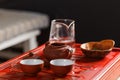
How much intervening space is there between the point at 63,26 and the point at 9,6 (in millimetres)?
1635

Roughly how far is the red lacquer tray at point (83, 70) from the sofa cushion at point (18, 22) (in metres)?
Answer: 0.94

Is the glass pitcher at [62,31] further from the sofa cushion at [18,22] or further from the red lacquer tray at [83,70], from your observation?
the sofa cushion at [18,22]

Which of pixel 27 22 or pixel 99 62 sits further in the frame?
pixel 27 22

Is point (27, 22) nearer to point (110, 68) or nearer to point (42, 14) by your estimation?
point (42, 14)

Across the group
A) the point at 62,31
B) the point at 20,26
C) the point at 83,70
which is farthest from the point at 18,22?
the point at 83,70

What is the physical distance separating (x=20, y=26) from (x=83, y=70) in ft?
4.12

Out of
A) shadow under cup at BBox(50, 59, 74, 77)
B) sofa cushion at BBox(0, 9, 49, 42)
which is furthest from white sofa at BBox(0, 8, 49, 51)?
shadow under cup at BBox(50, 59, 74, 77)

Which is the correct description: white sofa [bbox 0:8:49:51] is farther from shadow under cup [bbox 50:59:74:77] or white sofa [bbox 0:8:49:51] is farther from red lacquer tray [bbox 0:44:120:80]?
shadow under cup [bbox 50:59:74:77]

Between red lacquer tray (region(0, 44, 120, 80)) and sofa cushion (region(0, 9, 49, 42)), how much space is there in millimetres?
940

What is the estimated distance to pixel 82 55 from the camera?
4.25 feet

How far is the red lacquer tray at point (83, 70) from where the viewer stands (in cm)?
105

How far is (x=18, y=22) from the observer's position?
91.5 inches

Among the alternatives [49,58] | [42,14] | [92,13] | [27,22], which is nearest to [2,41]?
[27,22]

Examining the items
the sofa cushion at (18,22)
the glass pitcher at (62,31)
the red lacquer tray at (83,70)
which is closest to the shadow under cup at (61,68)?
the red lacquer tray at (83,70)
